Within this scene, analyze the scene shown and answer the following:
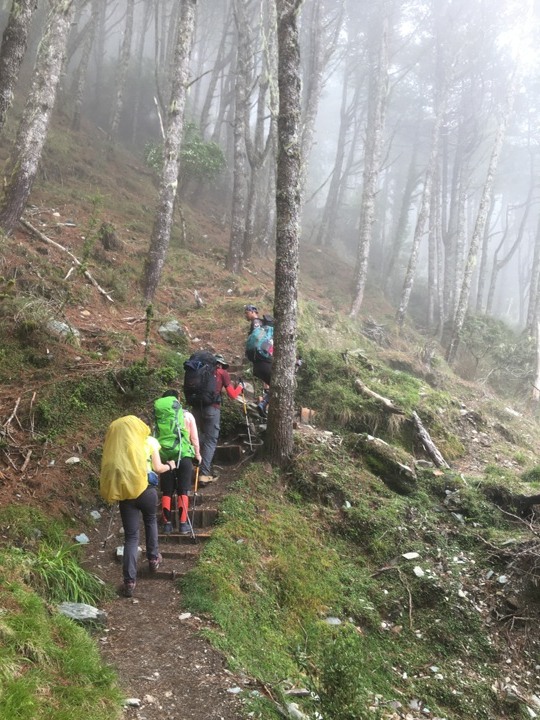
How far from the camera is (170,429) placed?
5.89 meters

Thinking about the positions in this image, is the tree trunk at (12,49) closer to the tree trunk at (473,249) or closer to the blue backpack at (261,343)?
the blue backpack at (261,343)

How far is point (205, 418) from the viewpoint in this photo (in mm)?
6980

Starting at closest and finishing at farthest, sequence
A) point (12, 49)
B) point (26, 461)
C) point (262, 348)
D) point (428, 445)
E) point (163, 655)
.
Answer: point (163, 655)
point (26, 461)
point (262, 348)
point (12, 49)
point (428, 445)

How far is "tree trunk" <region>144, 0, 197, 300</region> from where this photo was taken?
11.4 metres

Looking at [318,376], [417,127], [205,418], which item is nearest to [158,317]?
[318,376]

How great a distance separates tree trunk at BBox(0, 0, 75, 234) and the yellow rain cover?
21.1 ft

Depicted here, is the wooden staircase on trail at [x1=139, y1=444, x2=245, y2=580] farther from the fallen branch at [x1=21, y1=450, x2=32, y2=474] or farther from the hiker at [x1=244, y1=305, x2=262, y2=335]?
the hiker at [x1=244, y1=305, x2=262, y2=335]

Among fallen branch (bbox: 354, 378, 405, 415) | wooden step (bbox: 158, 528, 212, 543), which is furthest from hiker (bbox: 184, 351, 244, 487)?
fallen branch (bbox: 354, 378, 405, 415)

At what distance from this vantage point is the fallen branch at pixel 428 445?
Answer: 8742mm

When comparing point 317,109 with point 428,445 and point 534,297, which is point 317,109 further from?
point 428,445

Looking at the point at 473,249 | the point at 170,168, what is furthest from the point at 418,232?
the point at 170,168

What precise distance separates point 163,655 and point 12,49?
29.0 ft

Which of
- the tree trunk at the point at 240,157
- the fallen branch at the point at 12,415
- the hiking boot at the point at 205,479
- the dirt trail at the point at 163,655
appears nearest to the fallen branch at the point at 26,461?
the fallen branch at the point at 12,415

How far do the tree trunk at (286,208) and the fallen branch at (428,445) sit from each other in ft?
10.5
